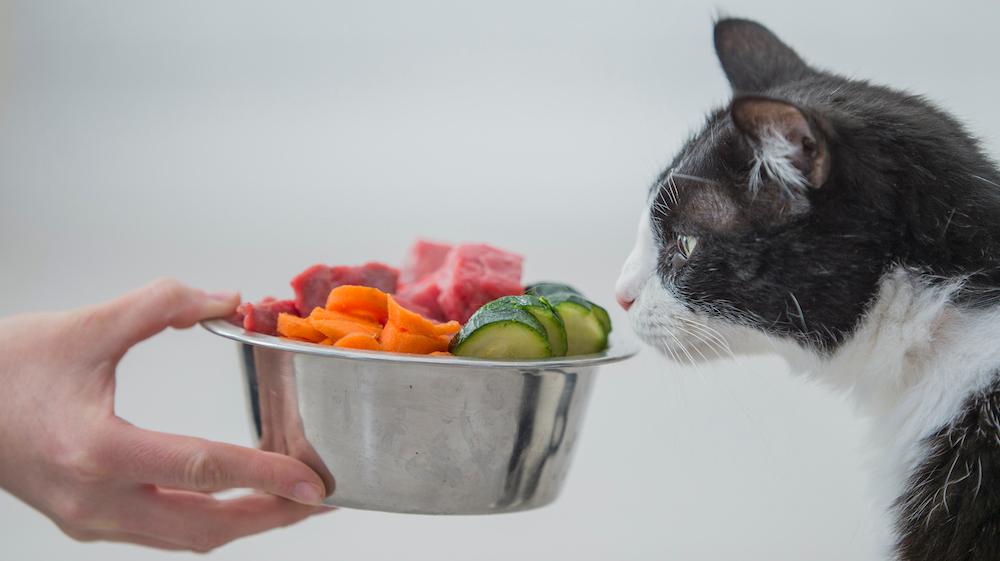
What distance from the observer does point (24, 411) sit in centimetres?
139

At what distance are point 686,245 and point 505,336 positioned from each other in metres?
0.28

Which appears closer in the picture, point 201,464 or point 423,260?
point 201,464

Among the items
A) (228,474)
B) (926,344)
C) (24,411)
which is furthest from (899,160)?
(24,411)

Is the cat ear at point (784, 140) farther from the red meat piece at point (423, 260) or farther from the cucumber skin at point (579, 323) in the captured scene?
the red meat piece at point (423, 260)

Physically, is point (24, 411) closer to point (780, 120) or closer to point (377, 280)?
point (377, 280)

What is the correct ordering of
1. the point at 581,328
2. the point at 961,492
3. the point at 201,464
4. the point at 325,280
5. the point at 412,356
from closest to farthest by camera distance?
the point at 961,492, the point at 412,356, the point at 201,464, the point at 581,328, the point at 325,280

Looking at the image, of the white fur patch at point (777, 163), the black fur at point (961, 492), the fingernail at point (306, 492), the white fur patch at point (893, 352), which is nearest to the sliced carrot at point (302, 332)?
the fingernail at point (306, 492)

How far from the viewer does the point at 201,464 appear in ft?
4.37

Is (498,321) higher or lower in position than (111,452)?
higher

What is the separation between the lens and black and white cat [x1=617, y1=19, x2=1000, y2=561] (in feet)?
3.69

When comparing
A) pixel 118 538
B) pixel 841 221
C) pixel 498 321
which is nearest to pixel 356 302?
pixel 498 321

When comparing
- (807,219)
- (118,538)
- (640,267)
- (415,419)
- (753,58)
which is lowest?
(118,538)

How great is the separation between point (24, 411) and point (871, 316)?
120 cm

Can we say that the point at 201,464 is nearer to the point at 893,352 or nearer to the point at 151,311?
the point at 151,311
